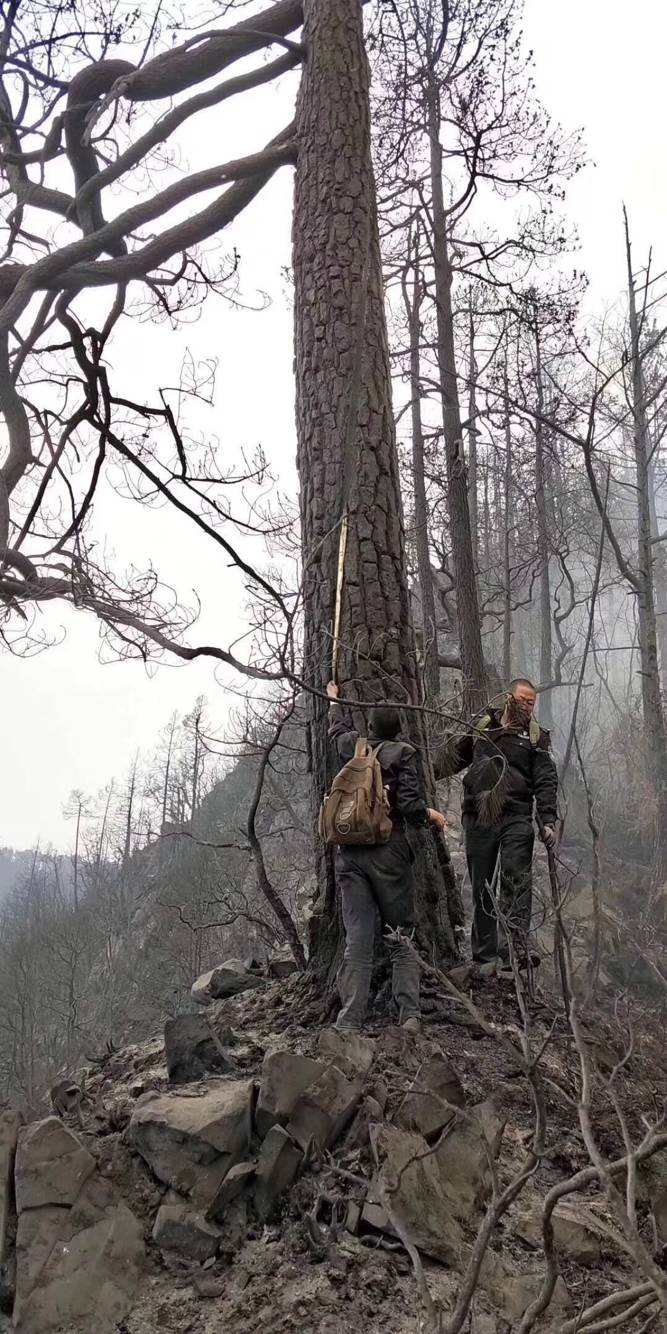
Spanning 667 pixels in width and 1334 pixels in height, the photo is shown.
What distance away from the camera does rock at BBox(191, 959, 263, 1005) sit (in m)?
3.88

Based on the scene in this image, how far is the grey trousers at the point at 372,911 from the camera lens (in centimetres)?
327

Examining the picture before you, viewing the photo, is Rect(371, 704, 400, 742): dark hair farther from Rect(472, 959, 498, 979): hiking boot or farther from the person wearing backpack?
Rect(472, 959, 498, 979): hiking boot

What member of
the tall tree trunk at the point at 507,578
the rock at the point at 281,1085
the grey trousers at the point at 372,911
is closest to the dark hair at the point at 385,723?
the grey trousers at the point at 372,911

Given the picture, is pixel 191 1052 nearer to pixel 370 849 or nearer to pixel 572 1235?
pixel 370 849

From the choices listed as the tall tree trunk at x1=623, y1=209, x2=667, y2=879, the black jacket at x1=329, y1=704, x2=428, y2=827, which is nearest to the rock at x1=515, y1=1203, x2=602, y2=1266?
the black jacket at x1=329, y1=704, x2=428, y2=827

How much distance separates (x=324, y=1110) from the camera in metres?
2.47

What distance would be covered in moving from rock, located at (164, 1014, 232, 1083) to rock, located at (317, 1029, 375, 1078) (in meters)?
0.35

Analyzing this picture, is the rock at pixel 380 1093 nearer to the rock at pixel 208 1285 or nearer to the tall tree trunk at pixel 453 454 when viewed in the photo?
the rock at pixel 208 1285

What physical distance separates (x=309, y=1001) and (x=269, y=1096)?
1027 millimetres

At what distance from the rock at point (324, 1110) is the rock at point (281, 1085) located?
0.8 inches

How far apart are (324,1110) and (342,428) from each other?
9.24ft

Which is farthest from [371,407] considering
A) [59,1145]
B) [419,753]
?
[59,1145]

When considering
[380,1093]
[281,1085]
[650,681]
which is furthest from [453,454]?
[281,1085]

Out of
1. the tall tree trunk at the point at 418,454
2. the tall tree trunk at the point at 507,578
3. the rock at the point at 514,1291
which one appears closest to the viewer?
the rock at the point at 514,1291
